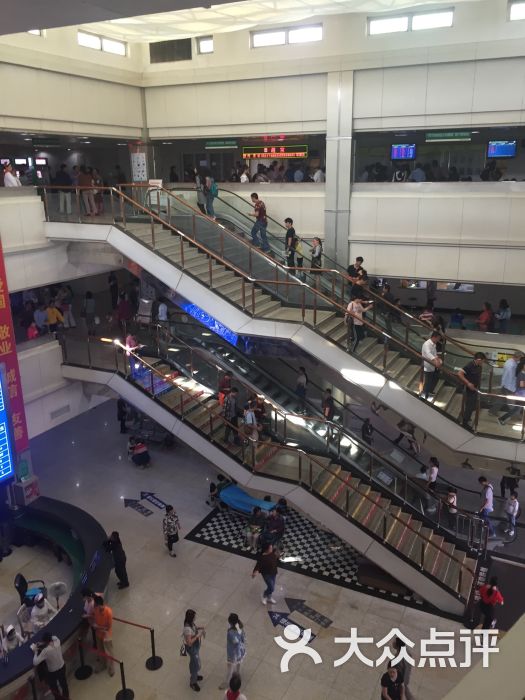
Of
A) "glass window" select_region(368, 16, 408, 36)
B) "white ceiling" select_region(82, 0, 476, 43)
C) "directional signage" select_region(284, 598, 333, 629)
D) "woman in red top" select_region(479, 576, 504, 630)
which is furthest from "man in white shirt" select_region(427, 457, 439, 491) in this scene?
"glass window" select_region(368, 16, 408, 36)

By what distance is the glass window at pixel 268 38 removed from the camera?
14549 millimetres

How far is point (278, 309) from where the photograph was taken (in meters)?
11.8

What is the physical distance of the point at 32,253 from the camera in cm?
1225

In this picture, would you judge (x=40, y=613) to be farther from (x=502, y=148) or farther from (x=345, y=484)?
(x=502, y=148)

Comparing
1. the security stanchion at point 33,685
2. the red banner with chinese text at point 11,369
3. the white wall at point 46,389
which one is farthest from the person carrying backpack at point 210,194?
the security stanchion at point 33,685

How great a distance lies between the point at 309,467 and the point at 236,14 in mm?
9057

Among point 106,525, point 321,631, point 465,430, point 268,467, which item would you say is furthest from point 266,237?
point 321,631

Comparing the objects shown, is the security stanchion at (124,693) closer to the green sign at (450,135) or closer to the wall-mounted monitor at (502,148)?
the green sign at (450,135)

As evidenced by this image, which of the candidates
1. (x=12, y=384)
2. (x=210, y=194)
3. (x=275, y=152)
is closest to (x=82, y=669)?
(x=12, y=384)

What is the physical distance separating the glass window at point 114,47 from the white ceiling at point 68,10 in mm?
11714

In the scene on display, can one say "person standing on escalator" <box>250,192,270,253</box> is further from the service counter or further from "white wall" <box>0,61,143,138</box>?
the service counter

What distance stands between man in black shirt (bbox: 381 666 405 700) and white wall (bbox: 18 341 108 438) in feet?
30.1

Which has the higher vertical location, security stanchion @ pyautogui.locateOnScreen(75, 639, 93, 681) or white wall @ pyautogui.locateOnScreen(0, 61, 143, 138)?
white wall @ pyautogui.locateOnScreen(0, 61, 143, 138)

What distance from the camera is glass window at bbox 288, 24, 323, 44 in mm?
14023
